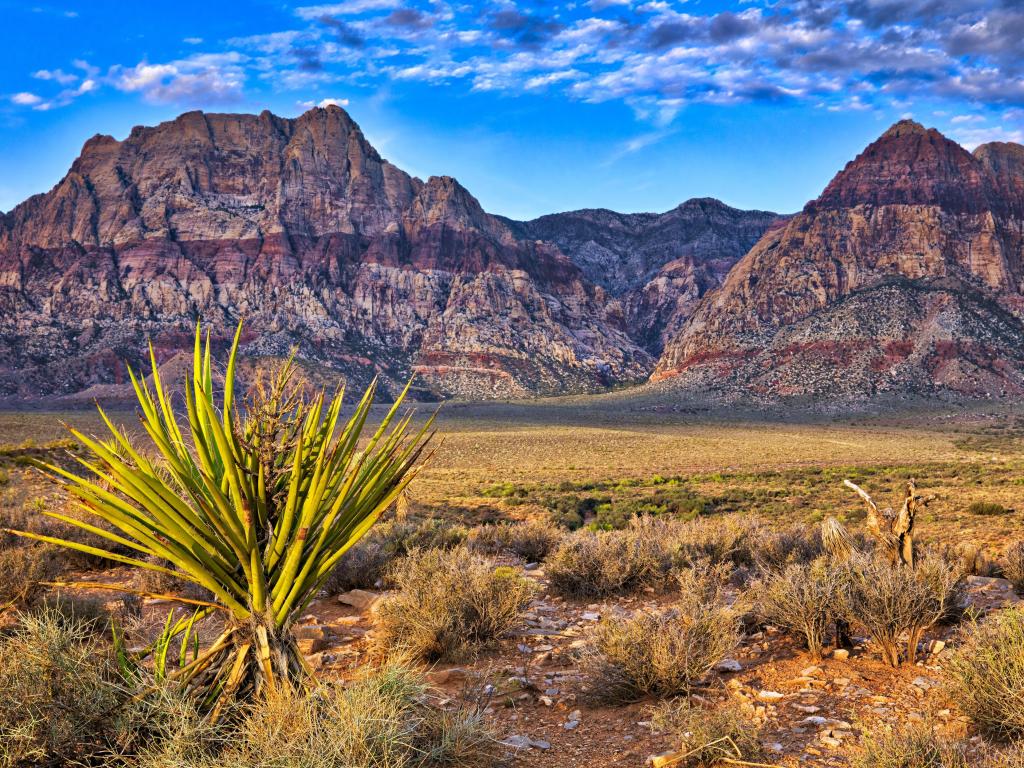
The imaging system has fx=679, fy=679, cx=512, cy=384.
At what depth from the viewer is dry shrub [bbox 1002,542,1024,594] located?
23.4 feet

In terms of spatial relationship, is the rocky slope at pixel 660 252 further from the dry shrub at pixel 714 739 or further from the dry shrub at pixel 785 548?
the dry shrub at pixel 714 739

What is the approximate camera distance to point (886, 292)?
9369 cm

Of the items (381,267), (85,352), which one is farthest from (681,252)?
(85,352)

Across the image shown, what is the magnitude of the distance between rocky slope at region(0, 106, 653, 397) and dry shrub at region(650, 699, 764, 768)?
3846 inches

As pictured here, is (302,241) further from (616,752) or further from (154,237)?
(616,752)

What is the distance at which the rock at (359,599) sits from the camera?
7648 millimetres

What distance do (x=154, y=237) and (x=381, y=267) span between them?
134ft

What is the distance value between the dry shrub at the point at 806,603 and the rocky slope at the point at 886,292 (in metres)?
83.1

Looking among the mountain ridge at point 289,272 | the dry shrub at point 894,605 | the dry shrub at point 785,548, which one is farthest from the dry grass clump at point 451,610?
the mountain ridge at point 289,272

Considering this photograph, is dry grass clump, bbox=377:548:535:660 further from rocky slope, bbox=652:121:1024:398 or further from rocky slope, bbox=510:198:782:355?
rocky slope, bbox=510:198:782:355

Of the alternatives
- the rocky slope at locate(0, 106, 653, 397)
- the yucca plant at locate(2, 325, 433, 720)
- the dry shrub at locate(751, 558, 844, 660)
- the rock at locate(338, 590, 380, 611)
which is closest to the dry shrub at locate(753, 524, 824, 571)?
the dry shrub at locate(751, 558, 844, 660)

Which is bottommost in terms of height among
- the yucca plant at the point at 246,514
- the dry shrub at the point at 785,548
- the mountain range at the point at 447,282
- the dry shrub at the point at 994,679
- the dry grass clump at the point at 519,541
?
the dry grass clump at the point at 519,541

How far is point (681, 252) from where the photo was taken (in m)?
185

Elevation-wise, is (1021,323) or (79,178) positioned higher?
(79,178)
